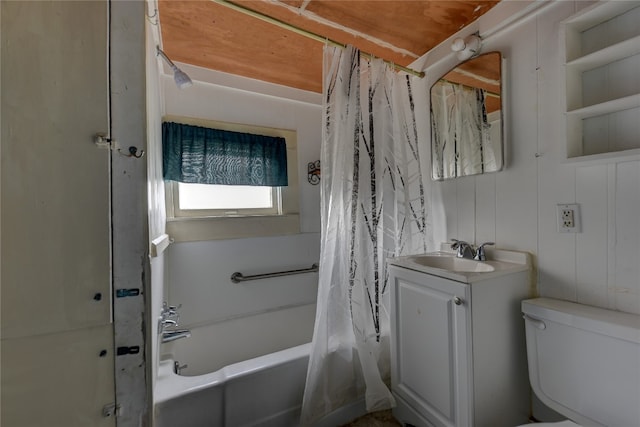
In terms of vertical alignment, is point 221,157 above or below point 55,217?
above

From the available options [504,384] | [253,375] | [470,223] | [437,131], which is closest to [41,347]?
[253,375]

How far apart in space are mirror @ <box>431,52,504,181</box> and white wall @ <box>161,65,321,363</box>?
3.30 ft

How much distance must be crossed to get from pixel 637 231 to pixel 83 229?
179cm

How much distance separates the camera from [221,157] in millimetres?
1846

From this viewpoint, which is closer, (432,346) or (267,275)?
(432,346)

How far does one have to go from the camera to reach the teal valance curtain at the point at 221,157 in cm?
171

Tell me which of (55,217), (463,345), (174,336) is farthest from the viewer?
(174,336)

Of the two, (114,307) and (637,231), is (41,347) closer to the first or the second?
(114,307)

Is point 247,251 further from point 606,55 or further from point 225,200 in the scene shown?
point 606,55

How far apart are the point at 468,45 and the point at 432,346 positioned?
5.27ft

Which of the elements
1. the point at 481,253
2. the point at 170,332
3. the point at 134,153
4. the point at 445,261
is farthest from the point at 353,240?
the point at 170,332

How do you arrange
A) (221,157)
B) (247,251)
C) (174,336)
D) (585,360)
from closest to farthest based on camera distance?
(585,360) → (174,336) → (221,157) → (247,251)

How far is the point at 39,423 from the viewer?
58 cm

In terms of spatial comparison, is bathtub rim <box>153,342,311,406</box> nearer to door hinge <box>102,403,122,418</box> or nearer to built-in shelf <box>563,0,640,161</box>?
door hinge <box>102,403,122,418</box>
